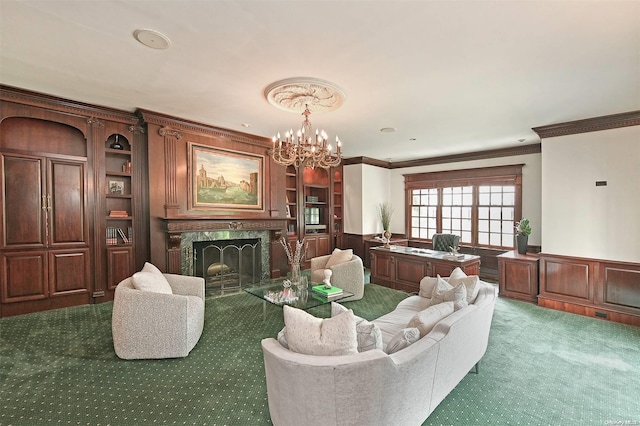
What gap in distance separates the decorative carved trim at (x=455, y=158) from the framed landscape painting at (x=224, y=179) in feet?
9.75

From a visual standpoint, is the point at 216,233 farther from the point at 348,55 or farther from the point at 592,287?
the point at 592,287

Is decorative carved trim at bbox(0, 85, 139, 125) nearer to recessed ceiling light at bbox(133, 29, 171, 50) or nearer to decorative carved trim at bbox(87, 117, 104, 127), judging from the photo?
decorative carved trim at bbox(87, 117, 104, 127)

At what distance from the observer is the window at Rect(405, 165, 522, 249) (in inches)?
248

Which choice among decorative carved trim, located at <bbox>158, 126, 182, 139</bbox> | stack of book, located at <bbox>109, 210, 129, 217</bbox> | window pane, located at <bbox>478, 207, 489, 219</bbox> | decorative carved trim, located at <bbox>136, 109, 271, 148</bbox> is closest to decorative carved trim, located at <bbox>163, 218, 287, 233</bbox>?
stack of book, located at <bbox>109, 210, 129, 217</bbox>

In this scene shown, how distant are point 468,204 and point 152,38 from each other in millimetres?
6777

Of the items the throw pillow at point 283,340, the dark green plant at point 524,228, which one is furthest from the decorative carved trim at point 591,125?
the throw pillow at point 283,340

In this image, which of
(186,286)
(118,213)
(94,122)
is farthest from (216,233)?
(94,122)

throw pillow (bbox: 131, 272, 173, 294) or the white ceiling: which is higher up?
the white ceiling

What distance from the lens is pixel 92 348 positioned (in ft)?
9.61

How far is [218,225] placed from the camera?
5.03 m

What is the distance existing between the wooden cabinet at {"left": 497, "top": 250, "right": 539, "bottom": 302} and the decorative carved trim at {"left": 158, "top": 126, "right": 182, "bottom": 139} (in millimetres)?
5672

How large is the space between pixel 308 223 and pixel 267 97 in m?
4.19

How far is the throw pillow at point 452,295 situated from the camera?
244 centimetres

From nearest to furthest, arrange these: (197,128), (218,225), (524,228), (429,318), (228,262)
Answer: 1. (429,318)
2. (197,128)
3. (218,225)
4. (524,228)
5. (228,262)
